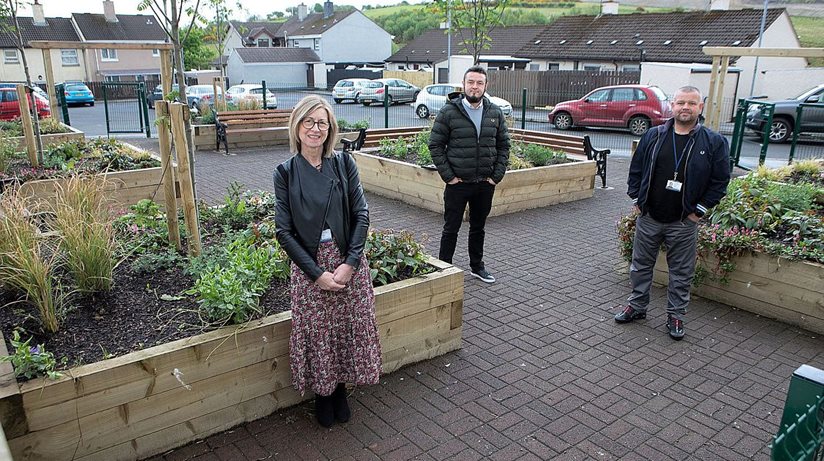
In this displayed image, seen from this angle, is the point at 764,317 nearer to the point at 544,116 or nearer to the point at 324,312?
the point at 324,312

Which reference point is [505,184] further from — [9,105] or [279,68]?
[279,68]

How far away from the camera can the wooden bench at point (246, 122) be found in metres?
14.8

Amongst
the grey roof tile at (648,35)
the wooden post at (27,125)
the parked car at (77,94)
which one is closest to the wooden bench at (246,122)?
the wooden post at (27,125)

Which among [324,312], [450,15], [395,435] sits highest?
[450,15]

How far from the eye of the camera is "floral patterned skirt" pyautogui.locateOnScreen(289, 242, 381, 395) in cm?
339

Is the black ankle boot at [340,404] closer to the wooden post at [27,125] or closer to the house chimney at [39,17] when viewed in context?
the wooden post at [27,125]

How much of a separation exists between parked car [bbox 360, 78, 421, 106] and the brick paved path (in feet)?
80.7

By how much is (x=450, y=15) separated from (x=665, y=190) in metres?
6.94

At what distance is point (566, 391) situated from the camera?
4105mm

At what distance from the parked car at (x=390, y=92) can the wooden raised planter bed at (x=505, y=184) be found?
19837 mm

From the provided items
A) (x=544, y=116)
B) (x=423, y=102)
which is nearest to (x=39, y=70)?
(x=423, y=102)

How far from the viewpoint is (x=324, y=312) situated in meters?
3.41

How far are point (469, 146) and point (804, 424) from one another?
3981 millimetres

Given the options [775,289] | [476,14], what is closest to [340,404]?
[775,289]
